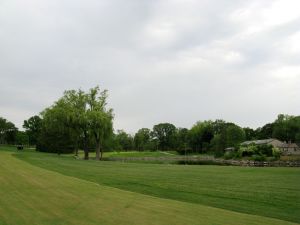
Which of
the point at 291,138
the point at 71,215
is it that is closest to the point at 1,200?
the point at 71,215

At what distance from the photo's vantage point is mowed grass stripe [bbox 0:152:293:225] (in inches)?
398

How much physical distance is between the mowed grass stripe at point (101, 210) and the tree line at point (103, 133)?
46263 mm

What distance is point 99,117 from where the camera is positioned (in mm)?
60312

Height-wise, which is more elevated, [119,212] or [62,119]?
[62,119]

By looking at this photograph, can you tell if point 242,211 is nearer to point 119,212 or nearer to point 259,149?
point 119,212

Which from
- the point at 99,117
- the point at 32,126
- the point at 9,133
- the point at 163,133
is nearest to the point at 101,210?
the point at 99,117

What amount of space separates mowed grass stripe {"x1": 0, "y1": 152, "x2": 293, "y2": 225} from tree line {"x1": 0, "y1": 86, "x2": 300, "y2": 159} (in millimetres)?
46263

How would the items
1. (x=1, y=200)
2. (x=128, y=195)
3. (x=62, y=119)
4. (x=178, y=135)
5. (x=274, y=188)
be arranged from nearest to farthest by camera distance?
(x=1, y=200) → (x=128, y=195) → (x=274, y=188) → (x=62, y=119) → (x=178, y=135)

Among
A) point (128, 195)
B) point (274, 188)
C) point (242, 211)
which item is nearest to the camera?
point (242, 211)

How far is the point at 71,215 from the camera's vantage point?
10.7m

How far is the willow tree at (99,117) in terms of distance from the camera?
199ft

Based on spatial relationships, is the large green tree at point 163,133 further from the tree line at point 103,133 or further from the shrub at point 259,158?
the shrub at point 259,158

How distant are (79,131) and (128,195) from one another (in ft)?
163

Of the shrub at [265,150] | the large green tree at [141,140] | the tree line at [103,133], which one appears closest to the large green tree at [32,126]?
the tree line at [103,133]
